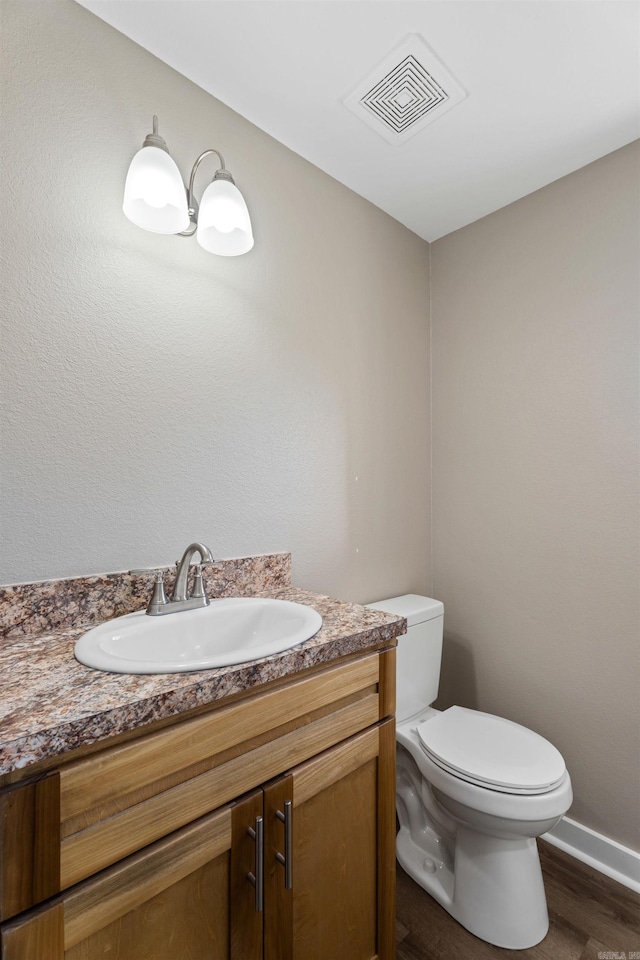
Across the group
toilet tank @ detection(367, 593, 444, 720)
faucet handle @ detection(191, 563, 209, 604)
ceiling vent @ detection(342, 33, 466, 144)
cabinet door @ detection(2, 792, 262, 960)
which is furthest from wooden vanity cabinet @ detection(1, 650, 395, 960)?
ceiling vent @ detection(342, 33, 466, 144)

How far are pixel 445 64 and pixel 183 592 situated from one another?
5.16 ft

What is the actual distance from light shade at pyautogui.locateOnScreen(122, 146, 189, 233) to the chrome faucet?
80cm

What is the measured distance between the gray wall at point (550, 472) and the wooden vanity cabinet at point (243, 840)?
0.92 metres

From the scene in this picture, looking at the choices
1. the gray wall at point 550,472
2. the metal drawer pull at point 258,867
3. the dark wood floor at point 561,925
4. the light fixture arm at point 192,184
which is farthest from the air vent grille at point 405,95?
the dark wood floor at point 561,925

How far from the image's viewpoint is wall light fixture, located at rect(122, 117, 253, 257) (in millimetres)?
1082

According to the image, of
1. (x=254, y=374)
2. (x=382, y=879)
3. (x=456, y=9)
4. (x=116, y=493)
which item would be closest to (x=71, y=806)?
(x=116, y=493)

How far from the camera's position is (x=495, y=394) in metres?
1.89

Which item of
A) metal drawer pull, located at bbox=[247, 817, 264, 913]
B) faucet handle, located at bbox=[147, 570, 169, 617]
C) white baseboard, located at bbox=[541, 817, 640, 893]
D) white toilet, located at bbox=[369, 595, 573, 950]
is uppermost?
faucet handle, located at bbox=[147, 570, 169, 617]

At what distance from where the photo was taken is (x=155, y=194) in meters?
1.09

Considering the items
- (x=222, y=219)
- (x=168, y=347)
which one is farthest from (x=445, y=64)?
(x=168, y=347)

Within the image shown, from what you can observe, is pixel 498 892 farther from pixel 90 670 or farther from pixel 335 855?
pixel 90 670

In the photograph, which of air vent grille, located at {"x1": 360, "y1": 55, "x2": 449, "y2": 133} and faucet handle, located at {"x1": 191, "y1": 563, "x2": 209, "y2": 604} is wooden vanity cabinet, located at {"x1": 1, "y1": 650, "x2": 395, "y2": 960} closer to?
faucet handle, located at {"x1": 191, "y1": 563, "x2": 209, "y2": 604}

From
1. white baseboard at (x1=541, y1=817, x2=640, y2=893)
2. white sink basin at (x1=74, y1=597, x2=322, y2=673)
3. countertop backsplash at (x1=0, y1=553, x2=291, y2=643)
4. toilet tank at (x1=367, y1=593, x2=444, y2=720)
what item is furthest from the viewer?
toilet tank at (x1=367, y1=593, x2=444, y2=720)

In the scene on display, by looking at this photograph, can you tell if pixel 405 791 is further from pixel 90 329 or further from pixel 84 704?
pixel 90 329
